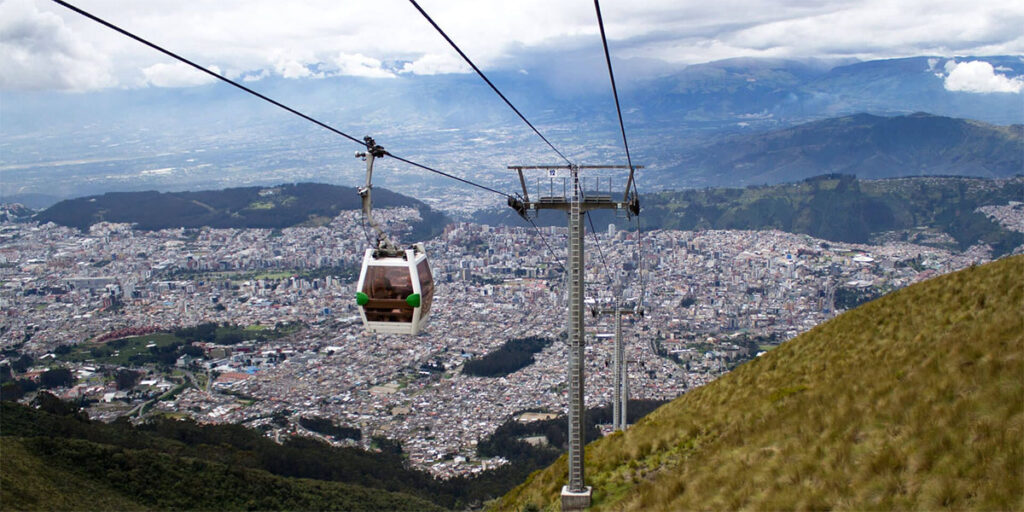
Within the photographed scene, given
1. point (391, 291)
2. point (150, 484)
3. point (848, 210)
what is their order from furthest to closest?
point (848, 210) < point (150, 484) < point (391, 291)

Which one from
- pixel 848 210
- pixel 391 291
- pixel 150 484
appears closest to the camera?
pixel 391 291

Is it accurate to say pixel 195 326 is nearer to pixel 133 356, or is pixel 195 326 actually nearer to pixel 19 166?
pixel 133 356

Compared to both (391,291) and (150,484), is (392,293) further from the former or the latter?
(150,484)

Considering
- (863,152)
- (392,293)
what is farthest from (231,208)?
(863,152)

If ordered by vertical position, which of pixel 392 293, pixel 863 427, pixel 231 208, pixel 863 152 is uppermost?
pixel 863 152

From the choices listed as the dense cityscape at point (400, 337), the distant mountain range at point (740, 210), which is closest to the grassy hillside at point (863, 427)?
the dense cityscape at point (400, 337)

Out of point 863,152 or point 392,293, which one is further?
point 863,152

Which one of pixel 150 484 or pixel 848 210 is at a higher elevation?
pixel 848 210
